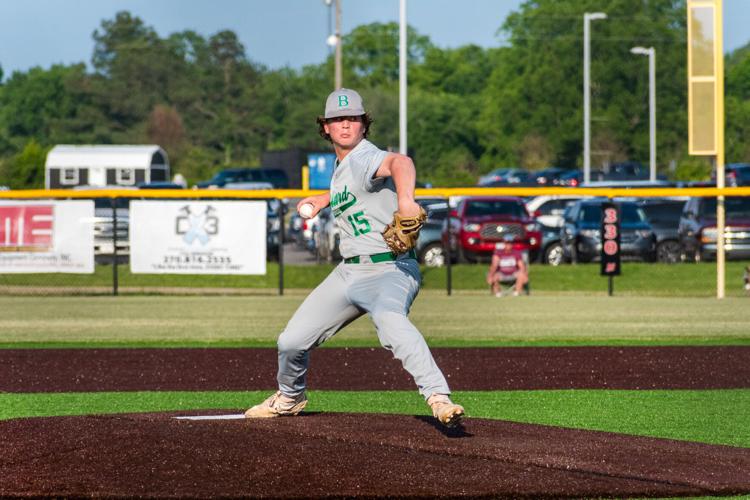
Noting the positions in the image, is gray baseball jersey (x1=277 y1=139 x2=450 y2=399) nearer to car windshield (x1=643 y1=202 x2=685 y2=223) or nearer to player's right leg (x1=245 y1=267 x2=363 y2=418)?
player's right leg (x1=245 y1=267 x2=363 y2=418)

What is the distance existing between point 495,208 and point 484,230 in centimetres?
142

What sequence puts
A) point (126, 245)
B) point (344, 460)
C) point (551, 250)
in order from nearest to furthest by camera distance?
point (344, 460) < point (126, 245) < point (551, 250)

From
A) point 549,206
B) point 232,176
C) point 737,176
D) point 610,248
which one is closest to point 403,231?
point 610,248

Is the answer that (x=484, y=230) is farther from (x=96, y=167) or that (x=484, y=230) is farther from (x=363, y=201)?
(x=96, y=167)

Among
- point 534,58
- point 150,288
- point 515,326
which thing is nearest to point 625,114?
point 534,58

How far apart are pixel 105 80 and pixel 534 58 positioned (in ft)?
148

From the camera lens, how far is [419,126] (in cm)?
11219

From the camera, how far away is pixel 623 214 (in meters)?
28.4

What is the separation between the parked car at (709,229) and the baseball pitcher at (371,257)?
64.9 feet

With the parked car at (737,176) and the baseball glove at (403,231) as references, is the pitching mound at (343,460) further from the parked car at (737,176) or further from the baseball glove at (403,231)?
the parked car at (737,176)

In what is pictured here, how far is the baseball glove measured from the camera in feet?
22.5

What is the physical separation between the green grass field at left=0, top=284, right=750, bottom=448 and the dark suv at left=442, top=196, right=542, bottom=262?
3.00 m

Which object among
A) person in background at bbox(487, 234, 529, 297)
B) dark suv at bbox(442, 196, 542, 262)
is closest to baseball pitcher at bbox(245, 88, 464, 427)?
person in background at bbox(487, 234, 529, 297)

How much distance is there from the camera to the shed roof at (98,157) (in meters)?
58.5
